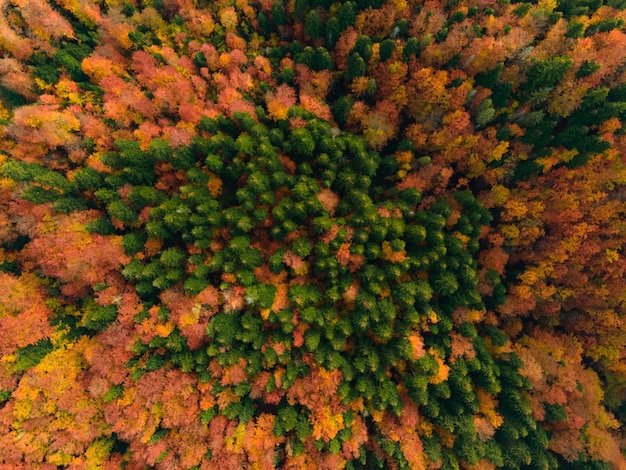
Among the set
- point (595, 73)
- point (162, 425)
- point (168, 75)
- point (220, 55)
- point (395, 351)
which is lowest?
point (162, 425)

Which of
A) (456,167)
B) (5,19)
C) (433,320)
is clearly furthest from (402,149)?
(5,19)

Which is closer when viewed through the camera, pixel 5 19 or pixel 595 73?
pixel 595 73

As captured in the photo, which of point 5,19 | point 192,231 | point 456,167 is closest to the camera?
point 192,231

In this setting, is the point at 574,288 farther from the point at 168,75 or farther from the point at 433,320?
the point at 168,75

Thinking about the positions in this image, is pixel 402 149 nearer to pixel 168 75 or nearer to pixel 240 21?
pixel 240 21

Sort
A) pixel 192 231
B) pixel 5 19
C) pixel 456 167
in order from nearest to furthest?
pixel 192 231 → pixel 5 19 → pixel 456 167

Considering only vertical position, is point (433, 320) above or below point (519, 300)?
below
